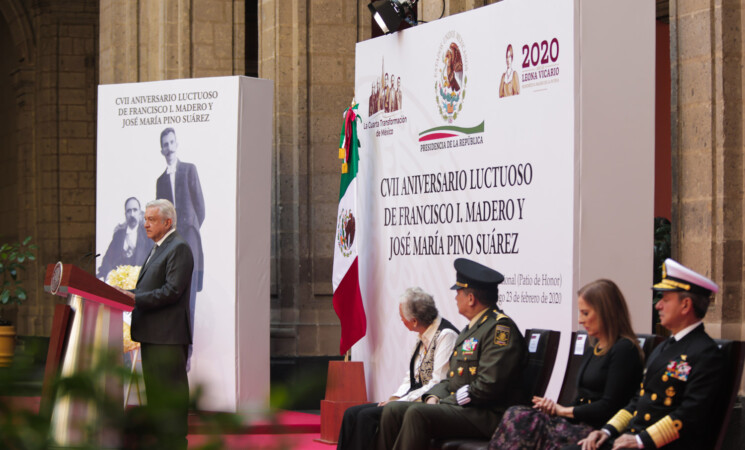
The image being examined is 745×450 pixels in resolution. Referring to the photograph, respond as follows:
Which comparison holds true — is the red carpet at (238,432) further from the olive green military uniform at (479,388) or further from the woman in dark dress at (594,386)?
the olive green military uniform at (479,388)

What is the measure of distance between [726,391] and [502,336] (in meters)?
1.26

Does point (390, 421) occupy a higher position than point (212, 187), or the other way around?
point (212, 187)

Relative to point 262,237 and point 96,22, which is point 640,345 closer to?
point 262,237

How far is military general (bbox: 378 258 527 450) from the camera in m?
5.07

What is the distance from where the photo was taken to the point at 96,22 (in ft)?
66.6

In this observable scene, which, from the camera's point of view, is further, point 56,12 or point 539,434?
point 56,12

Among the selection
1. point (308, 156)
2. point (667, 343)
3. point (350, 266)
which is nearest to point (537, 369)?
Result: point (667, 343)

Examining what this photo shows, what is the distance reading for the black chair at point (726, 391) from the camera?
4012 mm

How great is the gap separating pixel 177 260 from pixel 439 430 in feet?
6.20

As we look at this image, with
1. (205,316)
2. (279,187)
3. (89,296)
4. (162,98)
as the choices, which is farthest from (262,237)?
(89,296)

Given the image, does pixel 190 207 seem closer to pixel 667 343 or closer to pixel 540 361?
pixel 540 361

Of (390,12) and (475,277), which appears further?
(390,12)

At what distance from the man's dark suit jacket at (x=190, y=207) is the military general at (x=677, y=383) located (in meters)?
5.09

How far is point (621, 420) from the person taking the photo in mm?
4332
